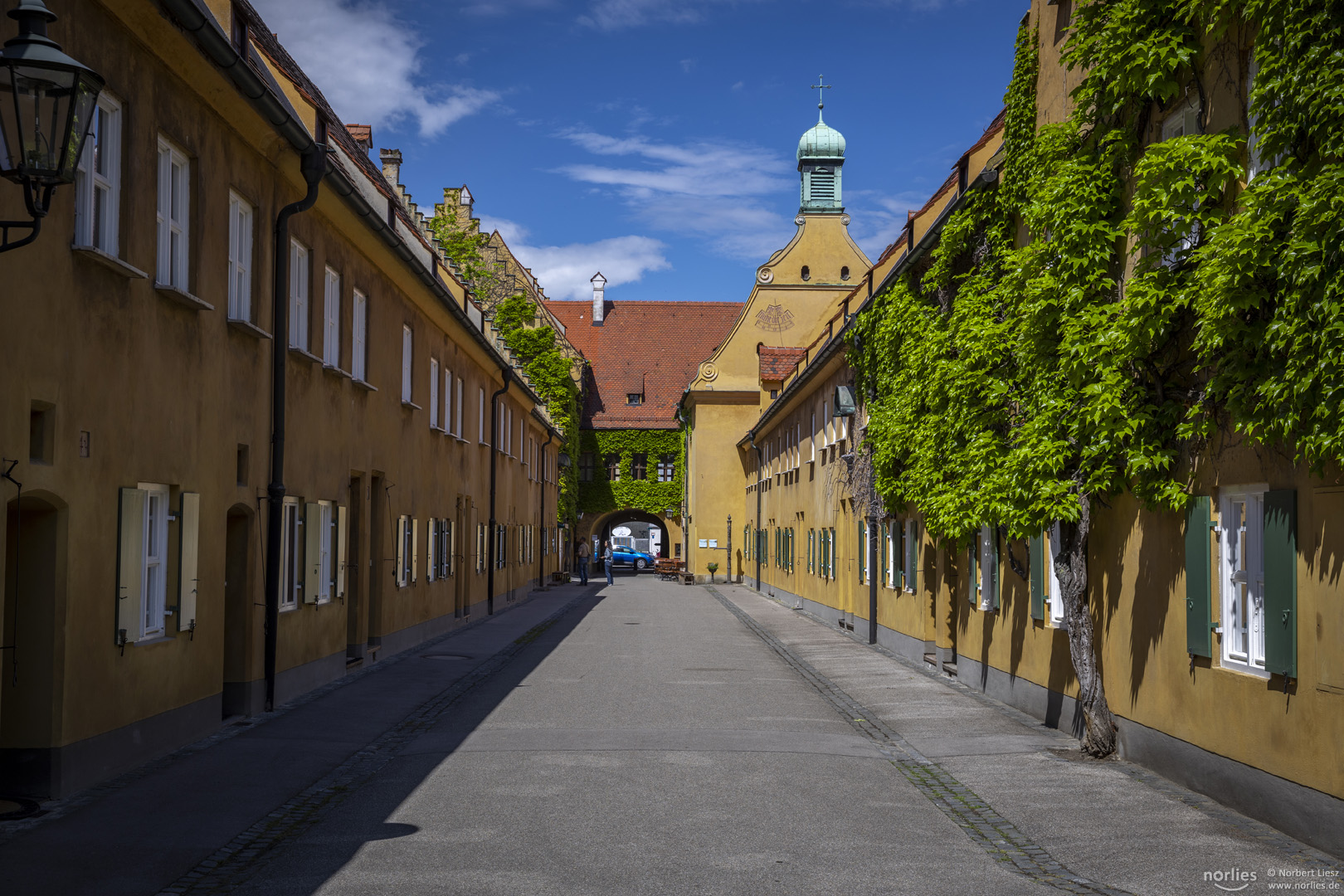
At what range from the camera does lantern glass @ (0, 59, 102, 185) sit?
6453 millimetres

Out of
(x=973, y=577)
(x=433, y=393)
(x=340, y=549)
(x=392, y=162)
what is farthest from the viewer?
(x=392, y=162)

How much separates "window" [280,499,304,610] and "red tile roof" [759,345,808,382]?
34570 mm

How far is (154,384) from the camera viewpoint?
33.3ft

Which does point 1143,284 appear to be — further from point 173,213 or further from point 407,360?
point 407,360

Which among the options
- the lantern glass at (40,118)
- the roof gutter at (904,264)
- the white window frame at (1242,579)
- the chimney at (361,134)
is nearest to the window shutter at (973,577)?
the roof gutter at (904,264)

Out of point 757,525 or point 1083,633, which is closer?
point 1083,633

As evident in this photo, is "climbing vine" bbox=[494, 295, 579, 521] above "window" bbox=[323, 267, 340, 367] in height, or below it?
above

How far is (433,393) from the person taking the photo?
23891mm

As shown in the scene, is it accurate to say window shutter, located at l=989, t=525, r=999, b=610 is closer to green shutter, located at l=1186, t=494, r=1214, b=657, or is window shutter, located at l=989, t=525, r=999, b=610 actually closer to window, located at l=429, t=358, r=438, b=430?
green shutter, located at l=1186, t=494, r=1214, b=657

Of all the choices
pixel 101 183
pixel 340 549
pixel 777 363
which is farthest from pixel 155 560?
pixel 777 363

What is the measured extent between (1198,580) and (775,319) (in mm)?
47594

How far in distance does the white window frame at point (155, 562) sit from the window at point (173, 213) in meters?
1.75

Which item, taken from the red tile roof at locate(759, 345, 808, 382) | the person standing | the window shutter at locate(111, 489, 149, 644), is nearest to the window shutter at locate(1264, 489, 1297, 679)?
the window shutter at locate(111, 489, 149, 644)

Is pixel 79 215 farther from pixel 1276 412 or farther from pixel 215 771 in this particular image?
pixel 1276 412
